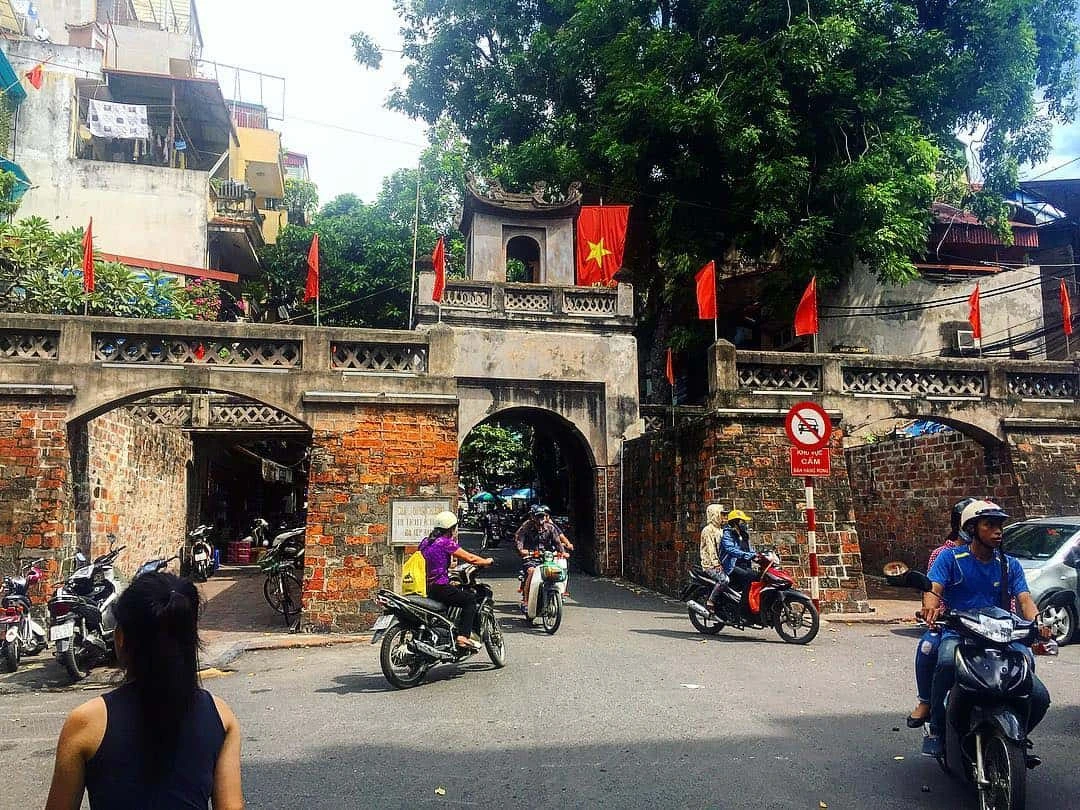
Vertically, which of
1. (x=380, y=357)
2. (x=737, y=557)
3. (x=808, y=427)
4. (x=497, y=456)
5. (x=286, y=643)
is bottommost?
(x=286, y=643)

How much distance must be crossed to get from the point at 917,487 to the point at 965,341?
874cm

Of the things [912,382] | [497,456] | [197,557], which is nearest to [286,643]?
[197,557]

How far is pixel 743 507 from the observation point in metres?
11.2

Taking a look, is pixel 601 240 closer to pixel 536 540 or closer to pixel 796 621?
pixel 536 540

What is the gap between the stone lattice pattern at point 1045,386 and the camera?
12.8 metres

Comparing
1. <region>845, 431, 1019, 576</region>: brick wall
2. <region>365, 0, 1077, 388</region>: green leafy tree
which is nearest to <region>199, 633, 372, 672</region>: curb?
<region>845, 431, 1019, 576</region>: brick wall

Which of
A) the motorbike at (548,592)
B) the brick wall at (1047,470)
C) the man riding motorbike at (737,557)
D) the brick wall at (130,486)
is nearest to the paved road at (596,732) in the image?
the man riding motorbike at (737,557)

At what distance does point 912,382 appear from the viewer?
1241 centimetres

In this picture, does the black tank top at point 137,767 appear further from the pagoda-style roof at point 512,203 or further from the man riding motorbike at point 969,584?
the pagoda-style roof at point 512,203

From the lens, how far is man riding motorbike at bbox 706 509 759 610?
9.22 m

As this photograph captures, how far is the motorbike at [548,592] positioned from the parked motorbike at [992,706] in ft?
19.6

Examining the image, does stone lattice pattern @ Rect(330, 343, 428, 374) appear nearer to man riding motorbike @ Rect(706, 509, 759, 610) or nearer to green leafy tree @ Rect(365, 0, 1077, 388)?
man riding motorbike @ Rect(706, 509, 759, 610)

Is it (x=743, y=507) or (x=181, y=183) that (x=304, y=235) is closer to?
(x=181, y=183)

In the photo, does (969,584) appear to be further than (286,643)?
No
